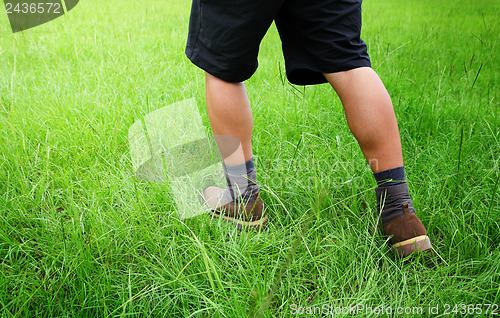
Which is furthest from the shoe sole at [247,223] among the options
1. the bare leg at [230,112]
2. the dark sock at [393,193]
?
the dark sock at [393,193]

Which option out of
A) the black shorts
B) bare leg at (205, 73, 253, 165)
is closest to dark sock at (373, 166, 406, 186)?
the black shorts

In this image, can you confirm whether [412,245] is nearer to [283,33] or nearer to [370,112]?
[370,112]

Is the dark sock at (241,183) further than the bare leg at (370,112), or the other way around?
the dark sock at (241,183)

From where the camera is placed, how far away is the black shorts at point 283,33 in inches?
39.6

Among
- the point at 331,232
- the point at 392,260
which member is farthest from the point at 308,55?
the point at 392,260

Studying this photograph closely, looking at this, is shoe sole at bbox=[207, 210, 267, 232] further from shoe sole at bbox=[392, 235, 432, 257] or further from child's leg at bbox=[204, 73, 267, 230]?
shoe sole at bbox=[392, 235, 432, 257]

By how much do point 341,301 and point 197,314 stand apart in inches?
13.4

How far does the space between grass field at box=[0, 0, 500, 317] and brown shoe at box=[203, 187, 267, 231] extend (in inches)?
1.6

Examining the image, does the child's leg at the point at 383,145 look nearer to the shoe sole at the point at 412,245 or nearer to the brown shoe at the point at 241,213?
the shoe sole at the point at 412,245

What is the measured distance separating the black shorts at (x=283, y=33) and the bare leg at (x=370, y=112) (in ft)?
0.12

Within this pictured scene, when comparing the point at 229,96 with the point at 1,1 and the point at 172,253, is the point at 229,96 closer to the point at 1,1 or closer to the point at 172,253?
the point at 172,253

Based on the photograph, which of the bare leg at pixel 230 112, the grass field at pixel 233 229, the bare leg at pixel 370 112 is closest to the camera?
the grass field at pixel 233 229

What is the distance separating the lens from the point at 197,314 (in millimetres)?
896

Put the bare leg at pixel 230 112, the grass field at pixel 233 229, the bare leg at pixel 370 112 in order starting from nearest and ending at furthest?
the grass field at pixel 233 229 → the bare leg at pixel 370 112 → the bare leg at pixel 230 112
